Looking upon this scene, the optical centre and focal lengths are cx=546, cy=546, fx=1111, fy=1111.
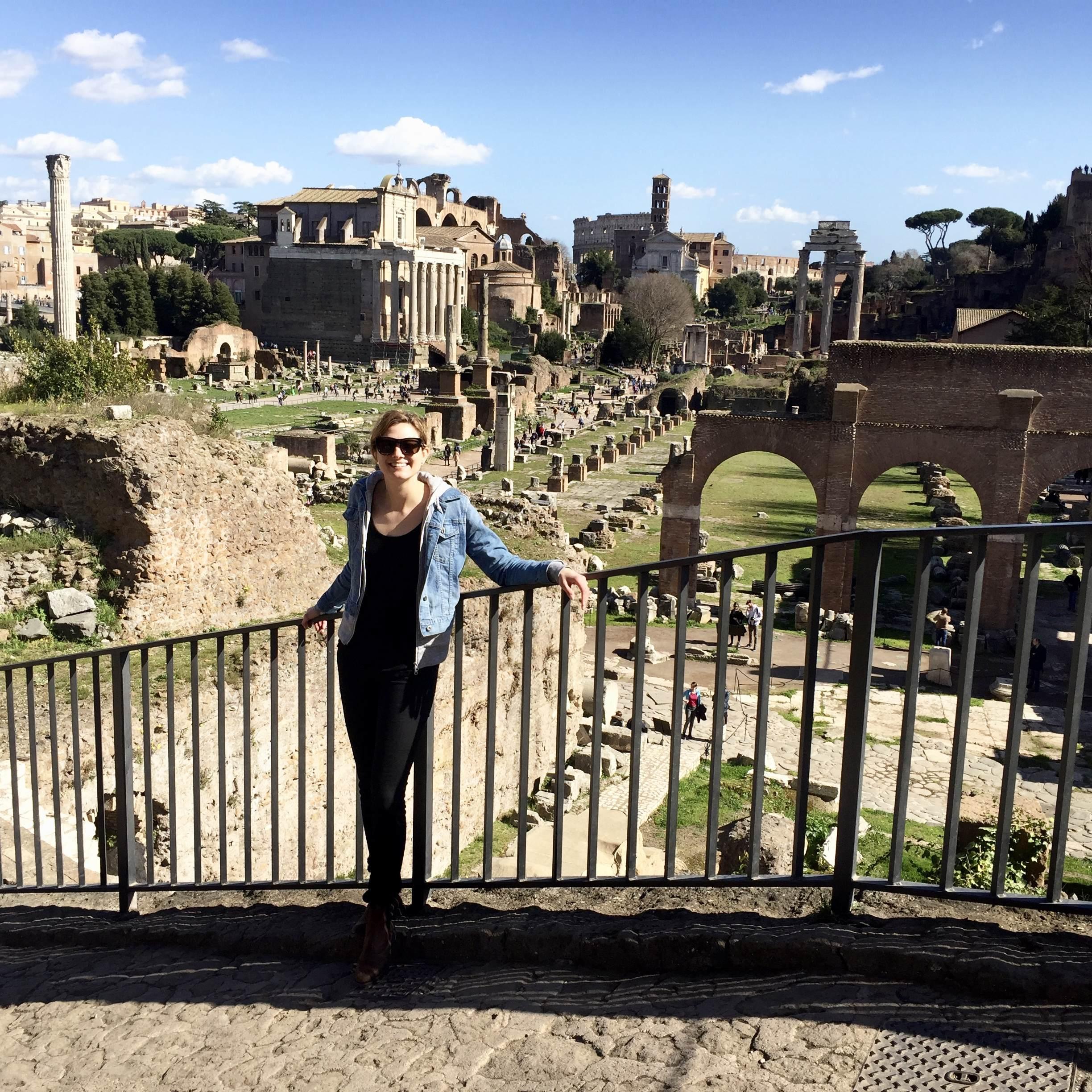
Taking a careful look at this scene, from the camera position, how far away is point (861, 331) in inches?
3088

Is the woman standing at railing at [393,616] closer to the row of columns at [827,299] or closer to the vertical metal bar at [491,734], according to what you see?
the vertical metal bar at [491,734]

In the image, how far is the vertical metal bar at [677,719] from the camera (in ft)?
8.93

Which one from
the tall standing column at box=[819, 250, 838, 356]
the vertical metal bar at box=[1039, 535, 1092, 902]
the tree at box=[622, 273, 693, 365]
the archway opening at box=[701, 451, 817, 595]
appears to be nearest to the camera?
the vertical metal bar at box=[1039, 535, 1092, 902]

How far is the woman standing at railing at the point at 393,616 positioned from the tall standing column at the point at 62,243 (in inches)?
1666

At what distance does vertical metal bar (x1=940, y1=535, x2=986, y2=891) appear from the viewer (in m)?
2.54

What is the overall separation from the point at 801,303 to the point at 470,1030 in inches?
2758

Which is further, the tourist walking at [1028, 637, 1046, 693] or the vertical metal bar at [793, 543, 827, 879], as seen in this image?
the tourist walking at [1028, 637, 1046, 693]

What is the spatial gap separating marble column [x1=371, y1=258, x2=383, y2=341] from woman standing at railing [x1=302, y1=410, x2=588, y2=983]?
221ft

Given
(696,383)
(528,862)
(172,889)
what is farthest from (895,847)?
(696,383)

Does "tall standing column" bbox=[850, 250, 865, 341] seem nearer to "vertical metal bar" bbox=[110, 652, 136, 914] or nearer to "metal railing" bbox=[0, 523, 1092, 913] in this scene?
"metal railing" bbox=[0, 523, 1092, 913]

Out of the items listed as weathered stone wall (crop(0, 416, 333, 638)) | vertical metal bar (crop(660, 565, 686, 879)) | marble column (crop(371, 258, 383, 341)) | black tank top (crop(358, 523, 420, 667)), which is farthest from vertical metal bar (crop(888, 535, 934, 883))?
marble column (crop(371, 258, 383, 341))

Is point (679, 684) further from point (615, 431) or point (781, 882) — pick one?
point (615, 431)

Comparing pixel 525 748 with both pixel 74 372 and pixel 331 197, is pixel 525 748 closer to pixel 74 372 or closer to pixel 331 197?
pixel 74 372

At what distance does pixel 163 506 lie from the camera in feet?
29.2
